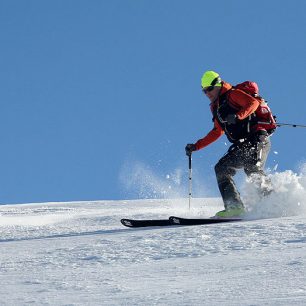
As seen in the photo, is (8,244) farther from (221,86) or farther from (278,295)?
(278,295)

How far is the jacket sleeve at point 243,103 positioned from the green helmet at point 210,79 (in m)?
0.30

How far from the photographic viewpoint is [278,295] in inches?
150

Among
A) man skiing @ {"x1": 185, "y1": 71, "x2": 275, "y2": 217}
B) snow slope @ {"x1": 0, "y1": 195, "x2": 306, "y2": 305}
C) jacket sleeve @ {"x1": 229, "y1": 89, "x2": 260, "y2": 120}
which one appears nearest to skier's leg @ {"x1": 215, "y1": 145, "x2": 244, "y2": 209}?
man skiing @ {"x1": 185, "y1": 71, "x2": 275, "y2": 217}

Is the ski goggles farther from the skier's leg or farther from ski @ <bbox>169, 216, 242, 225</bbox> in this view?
ski @ <bbox>169, 216, 242, 225</bbox>

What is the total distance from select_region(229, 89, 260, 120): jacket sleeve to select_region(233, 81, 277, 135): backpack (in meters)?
0.20

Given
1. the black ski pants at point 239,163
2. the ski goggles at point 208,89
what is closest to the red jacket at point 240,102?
the ski goggles at point 208,89

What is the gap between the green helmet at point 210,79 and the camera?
9578 millimetres

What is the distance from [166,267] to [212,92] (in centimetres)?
488

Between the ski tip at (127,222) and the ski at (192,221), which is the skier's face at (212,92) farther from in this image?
the ski tip at (127,222)

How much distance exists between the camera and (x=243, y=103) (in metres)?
9.30

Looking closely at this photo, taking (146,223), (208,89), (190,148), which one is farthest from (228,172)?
(146,223)

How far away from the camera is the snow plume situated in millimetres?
8883

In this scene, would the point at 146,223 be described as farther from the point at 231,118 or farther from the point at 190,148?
the point at 190,148

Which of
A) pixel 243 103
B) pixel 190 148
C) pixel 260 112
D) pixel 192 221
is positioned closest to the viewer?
pixel 192 221
